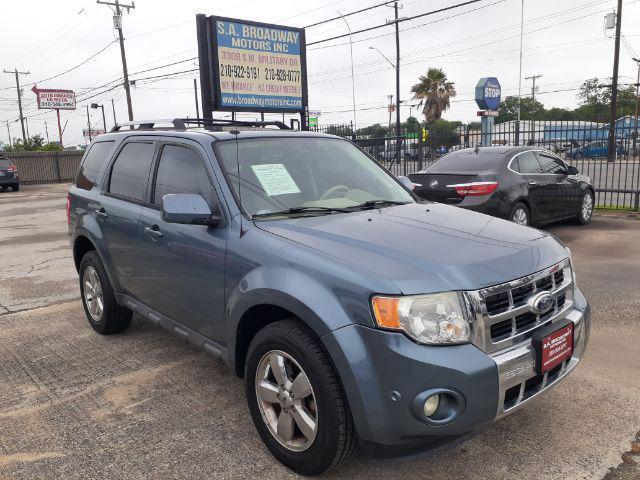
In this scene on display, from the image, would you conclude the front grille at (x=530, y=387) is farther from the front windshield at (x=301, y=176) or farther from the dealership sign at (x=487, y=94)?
the dealership sign at (x=487, y=94)

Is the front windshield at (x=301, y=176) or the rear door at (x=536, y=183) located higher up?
the front windshield at (x=301, y=176)

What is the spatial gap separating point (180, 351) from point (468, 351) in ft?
9.26

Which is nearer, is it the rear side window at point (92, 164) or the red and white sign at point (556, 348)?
the red and white sign at point (556, 348)

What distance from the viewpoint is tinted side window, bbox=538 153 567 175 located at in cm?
908

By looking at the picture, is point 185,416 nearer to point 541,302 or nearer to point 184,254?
point 184,254

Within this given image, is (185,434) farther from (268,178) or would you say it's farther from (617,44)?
→ (617,44)

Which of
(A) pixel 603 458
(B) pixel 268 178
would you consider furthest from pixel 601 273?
(B) pixel 268 178

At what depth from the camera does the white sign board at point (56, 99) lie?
45969 millimetres

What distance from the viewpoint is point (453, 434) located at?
90.5 inches

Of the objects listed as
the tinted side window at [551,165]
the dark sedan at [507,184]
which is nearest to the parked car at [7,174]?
the dark sedan at [507,184]

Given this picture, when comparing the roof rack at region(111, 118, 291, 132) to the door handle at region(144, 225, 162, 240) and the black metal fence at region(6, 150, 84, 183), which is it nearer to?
the door handle at region(144, 225, 162, 240)

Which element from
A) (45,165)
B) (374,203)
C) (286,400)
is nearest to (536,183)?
(374,203)

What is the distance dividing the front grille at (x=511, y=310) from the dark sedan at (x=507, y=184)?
539cm

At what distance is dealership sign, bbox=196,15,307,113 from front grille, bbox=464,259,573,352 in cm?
966
